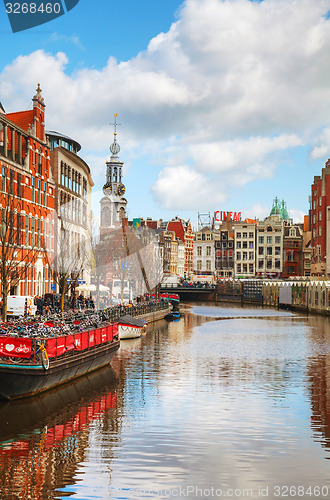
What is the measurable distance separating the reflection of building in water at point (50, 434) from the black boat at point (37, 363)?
1.65ft

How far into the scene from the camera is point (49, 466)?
18.5m

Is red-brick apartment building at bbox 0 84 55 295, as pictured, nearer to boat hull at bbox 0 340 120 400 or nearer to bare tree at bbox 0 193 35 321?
bare tree at bbox 0 193 35 321

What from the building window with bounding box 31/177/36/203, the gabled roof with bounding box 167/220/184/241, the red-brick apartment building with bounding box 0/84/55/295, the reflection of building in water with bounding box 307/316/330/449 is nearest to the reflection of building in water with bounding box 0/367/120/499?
the reflection of building in water with bounding box 307/316/330/449

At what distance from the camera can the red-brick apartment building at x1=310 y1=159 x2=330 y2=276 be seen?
376 ft

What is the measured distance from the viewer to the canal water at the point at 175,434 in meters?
17.1

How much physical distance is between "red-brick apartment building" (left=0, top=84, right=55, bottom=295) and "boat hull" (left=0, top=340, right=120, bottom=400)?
763 inches

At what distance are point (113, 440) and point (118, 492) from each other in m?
4.93

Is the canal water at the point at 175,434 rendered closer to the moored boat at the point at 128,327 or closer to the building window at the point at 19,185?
the moored boat at the point at 128,327

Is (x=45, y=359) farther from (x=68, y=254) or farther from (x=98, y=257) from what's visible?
(x=98, y=257)

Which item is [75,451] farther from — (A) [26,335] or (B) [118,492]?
(A) [26,335]

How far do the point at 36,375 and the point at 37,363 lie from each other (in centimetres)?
47

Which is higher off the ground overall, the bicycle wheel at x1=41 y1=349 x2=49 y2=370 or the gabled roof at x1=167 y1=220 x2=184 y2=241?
the gabled roof at x1=167 y1=220 x2=184 y2=241

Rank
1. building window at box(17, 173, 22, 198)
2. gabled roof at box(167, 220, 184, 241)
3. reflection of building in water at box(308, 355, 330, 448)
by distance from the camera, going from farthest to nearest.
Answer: gabled roof at box(167, 220, 184, 241)
building window at box(17, 173, 22, 198)
reflection of building in water at box(308, 355, 330, 448)

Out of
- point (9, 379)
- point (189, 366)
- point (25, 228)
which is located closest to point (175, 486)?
point (9, 379)
